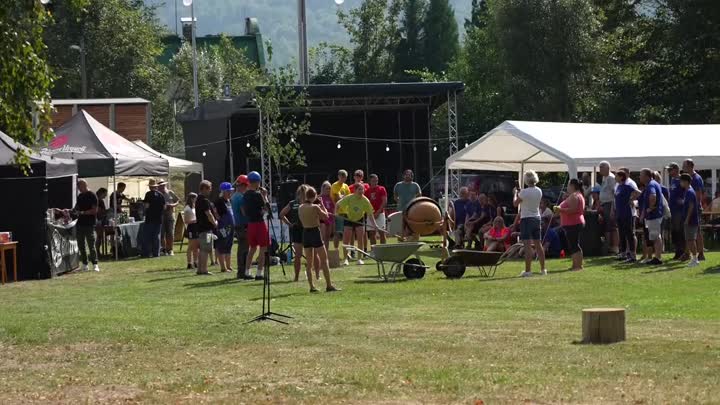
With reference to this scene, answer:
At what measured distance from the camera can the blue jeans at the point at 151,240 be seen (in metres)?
28.9

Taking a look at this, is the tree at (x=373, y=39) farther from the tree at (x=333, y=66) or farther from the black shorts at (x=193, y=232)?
the black shorts at (x=193, y=232)

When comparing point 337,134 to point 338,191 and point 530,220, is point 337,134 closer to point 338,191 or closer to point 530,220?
point 338,191

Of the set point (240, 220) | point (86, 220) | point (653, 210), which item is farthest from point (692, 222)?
point (86, 220)

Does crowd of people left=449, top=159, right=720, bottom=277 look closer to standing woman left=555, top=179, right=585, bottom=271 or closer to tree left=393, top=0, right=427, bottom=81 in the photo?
standing woman left=555, top=179, right=585, bottom=271

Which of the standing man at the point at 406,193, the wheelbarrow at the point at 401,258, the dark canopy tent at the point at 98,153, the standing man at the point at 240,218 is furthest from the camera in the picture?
the dark canopy tent at the point at 98,153

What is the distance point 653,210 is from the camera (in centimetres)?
2166

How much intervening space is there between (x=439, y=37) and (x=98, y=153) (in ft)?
256

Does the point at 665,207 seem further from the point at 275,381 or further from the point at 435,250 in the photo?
the point at 275,381

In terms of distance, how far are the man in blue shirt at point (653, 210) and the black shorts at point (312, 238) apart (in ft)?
20.7

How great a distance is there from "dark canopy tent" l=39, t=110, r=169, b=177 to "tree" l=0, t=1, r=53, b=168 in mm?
16186

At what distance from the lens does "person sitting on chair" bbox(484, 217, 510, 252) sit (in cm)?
2472

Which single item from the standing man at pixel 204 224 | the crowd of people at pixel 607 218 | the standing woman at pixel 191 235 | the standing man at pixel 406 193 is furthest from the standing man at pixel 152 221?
the crowd of people at pixel 607 218

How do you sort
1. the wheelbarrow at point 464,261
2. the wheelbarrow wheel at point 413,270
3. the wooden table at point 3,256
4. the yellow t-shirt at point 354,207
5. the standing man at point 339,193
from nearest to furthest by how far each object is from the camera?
1. the wheelbarrow at point 464,261
2. the wheelbarrow wheel at point 413,270
3. the wooden table at point 3,256
4. the yellow t-shirt at point 354,207
5. the standing man at point 339,193

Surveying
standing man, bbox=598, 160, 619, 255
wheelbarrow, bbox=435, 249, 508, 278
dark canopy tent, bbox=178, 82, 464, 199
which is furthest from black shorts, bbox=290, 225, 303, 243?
dark canopy tent, bbox=178, 82, 464, 199
